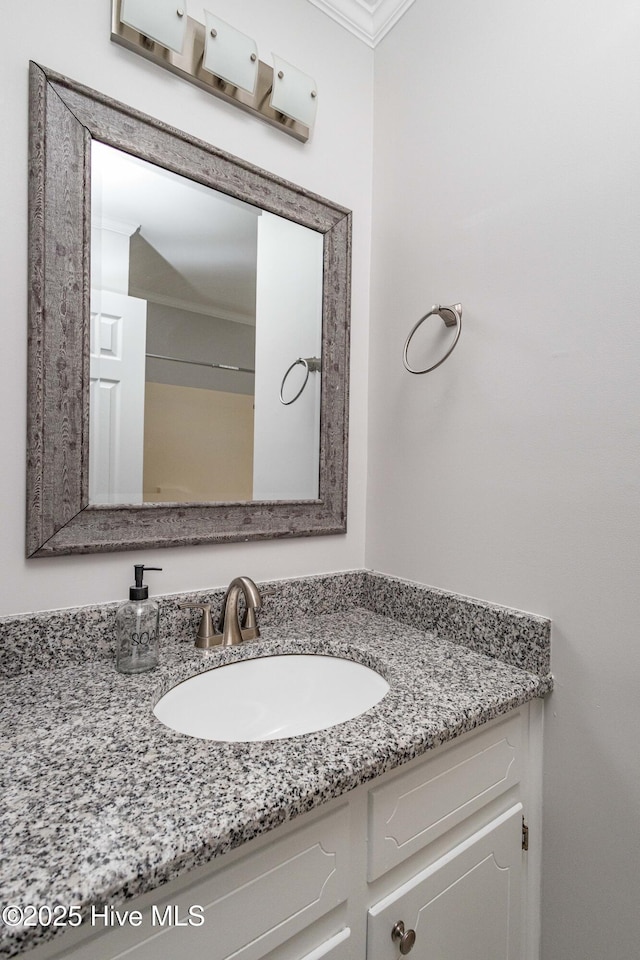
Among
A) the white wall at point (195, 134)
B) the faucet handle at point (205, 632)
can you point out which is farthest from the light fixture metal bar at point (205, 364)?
the faucet handle at point (205, 632)

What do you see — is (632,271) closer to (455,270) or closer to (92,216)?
(455,270)

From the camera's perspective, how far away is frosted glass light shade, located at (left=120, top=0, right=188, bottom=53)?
96 cm

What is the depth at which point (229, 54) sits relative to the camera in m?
1.08

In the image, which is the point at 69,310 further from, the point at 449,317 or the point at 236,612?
the point at 449,317

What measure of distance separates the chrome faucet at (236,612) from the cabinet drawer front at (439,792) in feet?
1.46

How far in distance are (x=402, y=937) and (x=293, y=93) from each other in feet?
5.58

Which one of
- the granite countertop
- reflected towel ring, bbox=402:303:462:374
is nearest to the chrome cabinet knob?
the granite countertop

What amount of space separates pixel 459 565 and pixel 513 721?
0.33m

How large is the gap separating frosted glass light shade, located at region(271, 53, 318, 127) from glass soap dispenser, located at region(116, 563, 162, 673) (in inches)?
44.4

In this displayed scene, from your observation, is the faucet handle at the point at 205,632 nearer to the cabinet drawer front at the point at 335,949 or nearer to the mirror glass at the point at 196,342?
the mirror glass at the point at 196,342

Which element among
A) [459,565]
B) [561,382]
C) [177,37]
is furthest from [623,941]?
[177,37]

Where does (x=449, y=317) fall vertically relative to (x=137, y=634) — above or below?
above

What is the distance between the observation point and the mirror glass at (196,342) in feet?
3.22

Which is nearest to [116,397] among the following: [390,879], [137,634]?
[137,634]
